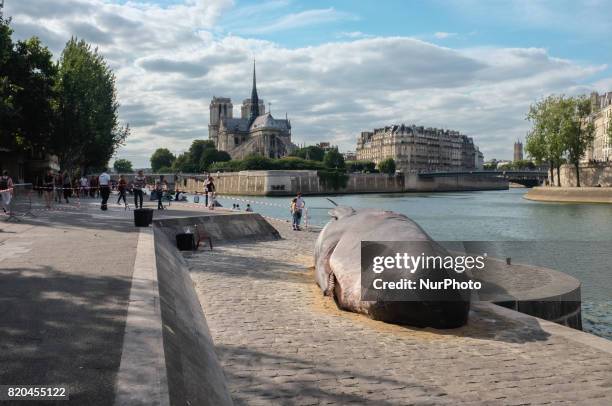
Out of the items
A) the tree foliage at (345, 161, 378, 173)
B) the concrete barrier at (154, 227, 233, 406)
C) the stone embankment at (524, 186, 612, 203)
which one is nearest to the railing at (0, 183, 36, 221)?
→ the concrete barrier at (154, 227, 233, 406)

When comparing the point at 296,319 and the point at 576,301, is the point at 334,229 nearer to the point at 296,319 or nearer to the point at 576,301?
the point at 296,319

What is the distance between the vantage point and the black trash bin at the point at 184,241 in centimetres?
1903

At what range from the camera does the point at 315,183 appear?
119 meters

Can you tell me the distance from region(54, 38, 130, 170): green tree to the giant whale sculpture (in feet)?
129

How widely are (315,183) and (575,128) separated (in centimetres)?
5186

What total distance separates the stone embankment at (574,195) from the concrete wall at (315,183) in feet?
148

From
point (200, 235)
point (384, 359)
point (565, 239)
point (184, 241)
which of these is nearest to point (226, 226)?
point (200, 235)

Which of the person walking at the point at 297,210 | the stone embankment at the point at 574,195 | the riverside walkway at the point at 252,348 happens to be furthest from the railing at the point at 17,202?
the stone embankment at the point at 574,195

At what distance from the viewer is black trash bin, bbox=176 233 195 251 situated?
62.4ft

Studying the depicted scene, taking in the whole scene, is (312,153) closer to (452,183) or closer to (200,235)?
(452,183)

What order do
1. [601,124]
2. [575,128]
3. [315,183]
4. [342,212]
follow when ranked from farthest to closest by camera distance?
1. [315,183]
2. [601,124]
3. [575,128]
4. [342,212]

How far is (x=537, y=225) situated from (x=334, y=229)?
122 ft

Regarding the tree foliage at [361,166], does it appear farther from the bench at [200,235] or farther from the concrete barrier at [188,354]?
the concrete barrier at [188,354]

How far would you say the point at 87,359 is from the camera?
5.79 meters
